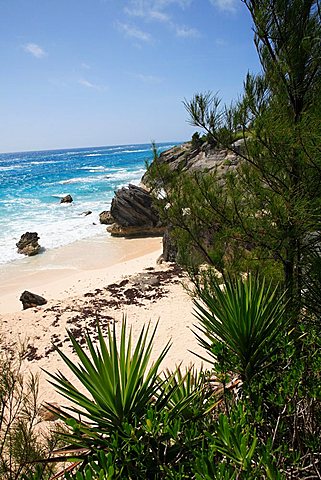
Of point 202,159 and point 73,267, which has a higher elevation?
point 202,159

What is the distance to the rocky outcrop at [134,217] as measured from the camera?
1917cm

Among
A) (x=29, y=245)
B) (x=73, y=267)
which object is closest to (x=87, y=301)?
(x=73, y=267)

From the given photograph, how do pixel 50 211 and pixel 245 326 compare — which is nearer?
pixel 245 326

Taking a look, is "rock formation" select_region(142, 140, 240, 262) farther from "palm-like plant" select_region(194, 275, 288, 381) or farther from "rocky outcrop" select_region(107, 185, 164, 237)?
"rocky outcrop" select_region(107, 185, 164, 237)

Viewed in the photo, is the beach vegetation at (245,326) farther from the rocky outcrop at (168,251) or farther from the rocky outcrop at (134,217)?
the rocky outcrop at (134,217)

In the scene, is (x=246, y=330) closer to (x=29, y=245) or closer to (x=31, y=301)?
(x=31, y=301)

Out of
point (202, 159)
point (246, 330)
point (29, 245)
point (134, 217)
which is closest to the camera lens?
point (246, 330)

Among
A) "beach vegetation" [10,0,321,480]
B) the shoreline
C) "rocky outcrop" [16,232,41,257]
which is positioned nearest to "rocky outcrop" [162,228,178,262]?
the shoreline

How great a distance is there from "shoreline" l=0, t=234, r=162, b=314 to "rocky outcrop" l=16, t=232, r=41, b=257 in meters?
0.39

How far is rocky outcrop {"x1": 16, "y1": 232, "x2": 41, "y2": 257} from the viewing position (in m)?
15.9

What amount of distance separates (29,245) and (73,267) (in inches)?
134

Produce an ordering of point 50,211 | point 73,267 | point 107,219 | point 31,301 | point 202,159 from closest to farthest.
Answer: point 31,301, point 73,267, point 202,159, point 107,219, point 50,211

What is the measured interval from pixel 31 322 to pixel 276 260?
6.77 m

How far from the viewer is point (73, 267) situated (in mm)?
14102
